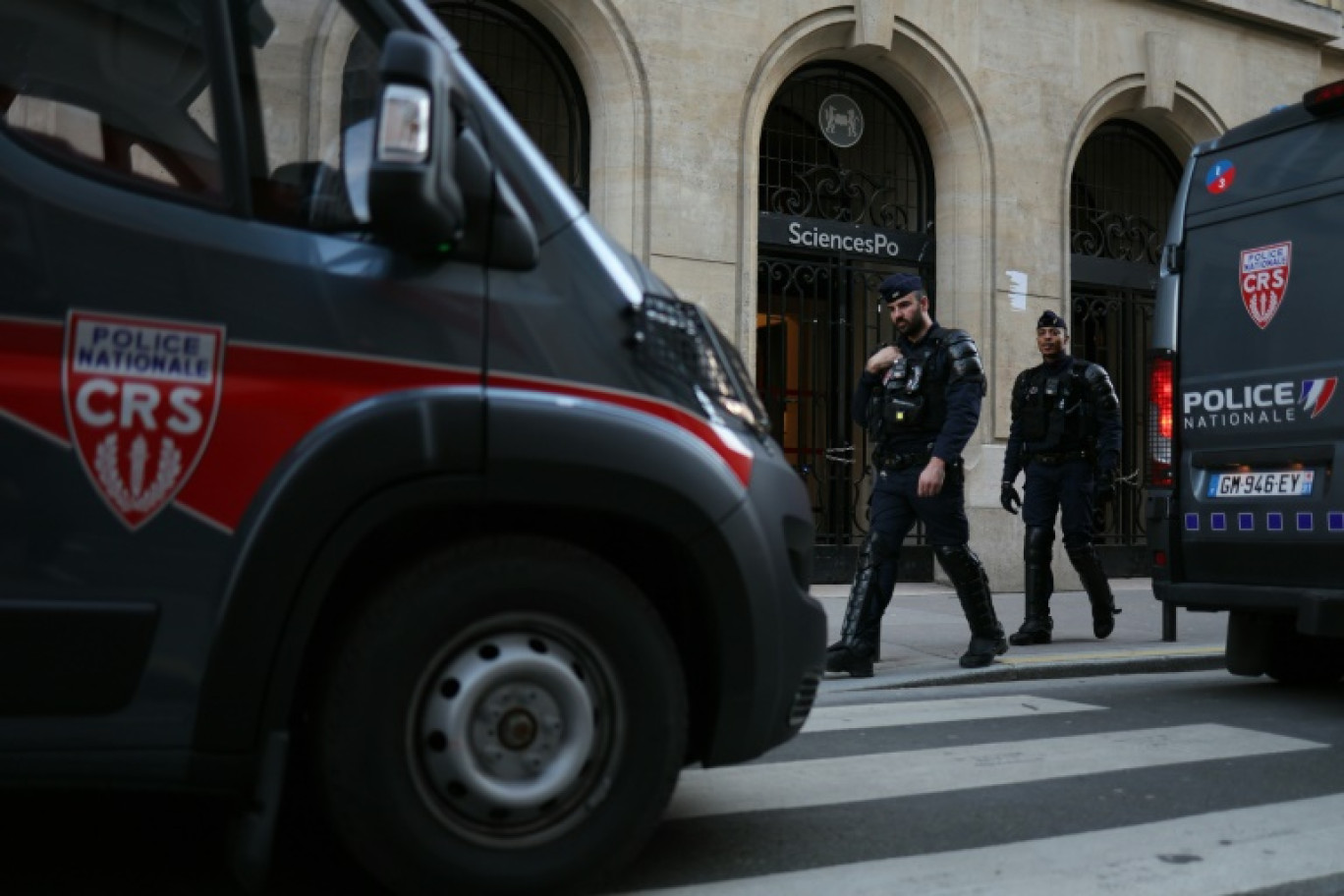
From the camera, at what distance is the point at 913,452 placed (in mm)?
6793

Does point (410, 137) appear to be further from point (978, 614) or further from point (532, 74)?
point (532, 74)

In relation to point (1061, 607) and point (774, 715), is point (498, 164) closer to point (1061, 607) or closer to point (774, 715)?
point (774, 715)

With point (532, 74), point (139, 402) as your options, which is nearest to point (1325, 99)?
point (139, 402)

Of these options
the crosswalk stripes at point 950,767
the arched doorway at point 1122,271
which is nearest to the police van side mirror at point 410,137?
the crosswalk stripes at point 950,767

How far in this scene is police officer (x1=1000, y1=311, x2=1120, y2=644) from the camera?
327 inches

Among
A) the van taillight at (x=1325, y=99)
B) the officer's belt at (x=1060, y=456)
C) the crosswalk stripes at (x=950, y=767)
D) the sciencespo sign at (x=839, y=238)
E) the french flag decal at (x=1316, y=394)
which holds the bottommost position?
the crosswalk stripes at (x=950, y=767)

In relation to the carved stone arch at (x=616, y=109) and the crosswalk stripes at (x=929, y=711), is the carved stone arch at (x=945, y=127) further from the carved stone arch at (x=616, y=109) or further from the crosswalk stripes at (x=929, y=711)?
the crosswalk stripes at (x=929, y=711)

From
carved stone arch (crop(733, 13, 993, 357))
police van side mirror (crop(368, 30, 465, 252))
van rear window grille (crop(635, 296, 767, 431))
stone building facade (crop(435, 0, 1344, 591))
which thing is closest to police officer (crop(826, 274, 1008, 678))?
van rear window grille (crop(635, 296, 767, 431))

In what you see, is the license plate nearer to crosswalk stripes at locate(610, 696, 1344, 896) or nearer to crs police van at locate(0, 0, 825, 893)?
crosswalk stripes at locate(610, 696, 1344, 896)

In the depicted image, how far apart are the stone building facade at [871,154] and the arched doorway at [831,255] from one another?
3 centimetres

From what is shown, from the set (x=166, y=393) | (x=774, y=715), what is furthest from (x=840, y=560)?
(x=166, y=393)

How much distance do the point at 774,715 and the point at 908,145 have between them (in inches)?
437

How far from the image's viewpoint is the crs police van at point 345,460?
2602 millimetres

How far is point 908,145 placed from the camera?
44.1ft
